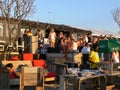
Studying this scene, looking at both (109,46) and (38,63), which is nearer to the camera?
(109,46)

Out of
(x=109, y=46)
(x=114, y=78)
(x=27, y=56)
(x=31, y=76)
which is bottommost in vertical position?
(x=114, y=78)

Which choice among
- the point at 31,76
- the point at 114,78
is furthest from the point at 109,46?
the point at 31,76

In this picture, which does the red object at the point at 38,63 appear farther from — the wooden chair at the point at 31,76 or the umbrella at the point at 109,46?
the wooden chair at the point at 31,76

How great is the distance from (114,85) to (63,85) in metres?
2.96

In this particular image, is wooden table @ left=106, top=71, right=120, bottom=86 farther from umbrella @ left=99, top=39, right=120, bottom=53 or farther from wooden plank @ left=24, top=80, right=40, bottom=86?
wooden plank @ left=24, top=80, right=40, bottom=86

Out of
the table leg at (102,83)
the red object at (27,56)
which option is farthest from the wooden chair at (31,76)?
the red object at (27,56)

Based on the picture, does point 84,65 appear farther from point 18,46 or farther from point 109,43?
point 18,46

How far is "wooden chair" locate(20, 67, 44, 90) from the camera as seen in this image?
12320 mm

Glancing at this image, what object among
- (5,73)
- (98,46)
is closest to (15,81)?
(5,73)

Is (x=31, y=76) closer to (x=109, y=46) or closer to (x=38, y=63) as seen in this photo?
(x=109, y=46)

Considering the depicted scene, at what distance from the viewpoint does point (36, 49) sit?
808 inches

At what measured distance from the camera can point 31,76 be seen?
1233 cm

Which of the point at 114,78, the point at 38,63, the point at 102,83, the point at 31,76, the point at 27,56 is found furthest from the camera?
the point at 27,56

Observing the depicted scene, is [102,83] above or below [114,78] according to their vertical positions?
below
